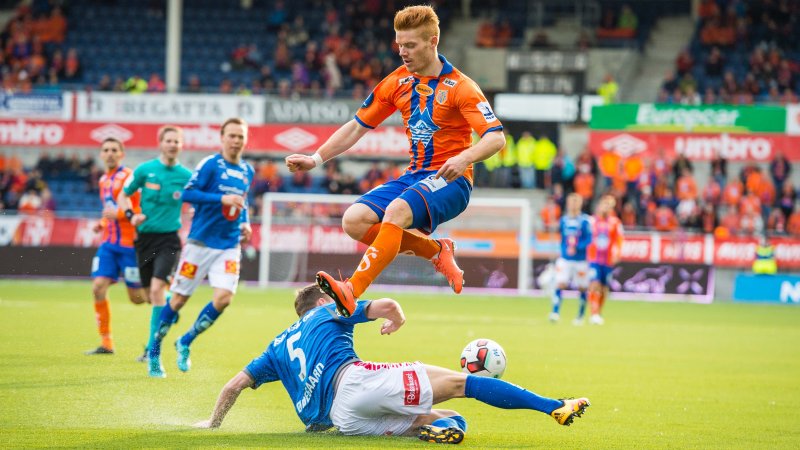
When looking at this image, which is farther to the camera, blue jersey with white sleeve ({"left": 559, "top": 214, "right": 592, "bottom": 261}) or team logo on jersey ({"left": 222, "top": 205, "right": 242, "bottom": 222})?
blue jersey with white sleeve ({"left": 559, "top": 214, "right": 592, "bottom": 261})

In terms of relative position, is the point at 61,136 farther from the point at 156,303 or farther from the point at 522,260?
the point at 156,303

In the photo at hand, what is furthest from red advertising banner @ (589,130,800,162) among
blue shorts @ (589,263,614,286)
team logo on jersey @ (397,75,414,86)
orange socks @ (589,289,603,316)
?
team logo on jersey @ (397,75,414,86)

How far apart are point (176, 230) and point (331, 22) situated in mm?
24058

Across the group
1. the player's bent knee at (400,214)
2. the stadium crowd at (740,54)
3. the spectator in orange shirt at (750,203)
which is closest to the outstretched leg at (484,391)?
the player's bent knee at (400,214)

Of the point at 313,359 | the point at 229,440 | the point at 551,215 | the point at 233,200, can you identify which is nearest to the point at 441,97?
the point at 313,359

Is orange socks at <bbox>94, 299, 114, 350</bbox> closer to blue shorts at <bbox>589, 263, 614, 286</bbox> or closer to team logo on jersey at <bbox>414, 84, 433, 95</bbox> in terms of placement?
team logo on jersey at <bbox>414, 84, 433, 95</bbox>

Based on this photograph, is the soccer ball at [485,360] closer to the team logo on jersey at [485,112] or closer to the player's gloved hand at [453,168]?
the player's gloved hand at [453,168]

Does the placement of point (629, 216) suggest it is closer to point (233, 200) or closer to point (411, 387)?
point (233, 200)

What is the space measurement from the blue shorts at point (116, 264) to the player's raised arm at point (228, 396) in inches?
196

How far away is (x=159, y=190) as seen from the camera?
1212 cm

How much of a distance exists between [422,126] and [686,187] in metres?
21.9

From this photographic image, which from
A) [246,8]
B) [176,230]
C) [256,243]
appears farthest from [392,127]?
Result: [176,230]

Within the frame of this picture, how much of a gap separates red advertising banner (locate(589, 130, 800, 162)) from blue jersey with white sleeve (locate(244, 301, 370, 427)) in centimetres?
2153

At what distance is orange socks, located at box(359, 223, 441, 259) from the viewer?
802 cm
